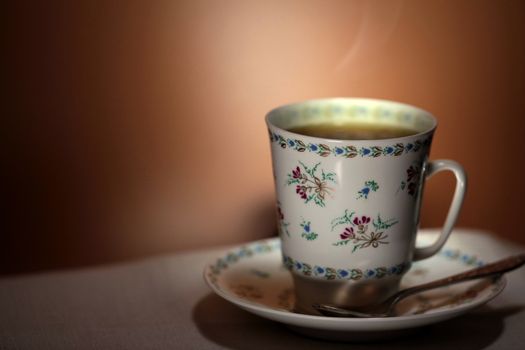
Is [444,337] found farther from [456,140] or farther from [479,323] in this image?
[456,140]

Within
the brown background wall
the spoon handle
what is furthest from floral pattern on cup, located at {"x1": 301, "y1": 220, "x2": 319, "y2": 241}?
the brown background wall

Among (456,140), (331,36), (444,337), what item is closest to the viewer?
(444,337)

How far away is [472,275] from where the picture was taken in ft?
2.45

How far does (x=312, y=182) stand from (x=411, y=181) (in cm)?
9

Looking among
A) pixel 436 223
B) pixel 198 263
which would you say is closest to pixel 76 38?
pixel 198 263

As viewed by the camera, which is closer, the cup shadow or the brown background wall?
the cup shadow

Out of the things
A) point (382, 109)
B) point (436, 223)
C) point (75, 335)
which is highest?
point (382, 109)

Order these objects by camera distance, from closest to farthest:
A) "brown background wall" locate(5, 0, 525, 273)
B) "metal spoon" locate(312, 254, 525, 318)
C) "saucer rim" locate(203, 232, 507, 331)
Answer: "saucer rim" locate(203, 232, 507, 331), "metal spoon" locate(312, 254, 525, 318), "brown background wall" locate(5, 0, 525, 273)

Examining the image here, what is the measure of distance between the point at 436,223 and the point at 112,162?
1.66 feet

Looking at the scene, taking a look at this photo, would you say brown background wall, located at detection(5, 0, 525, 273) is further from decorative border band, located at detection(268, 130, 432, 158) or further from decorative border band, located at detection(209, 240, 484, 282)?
decorative border band, located at detection(268, 130, 432, 158)

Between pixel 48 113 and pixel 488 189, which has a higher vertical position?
pixel 48 113

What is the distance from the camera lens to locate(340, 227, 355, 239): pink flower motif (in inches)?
27.4

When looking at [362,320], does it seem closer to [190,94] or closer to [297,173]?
[297,173]

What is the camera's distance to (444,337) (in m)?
0.71
